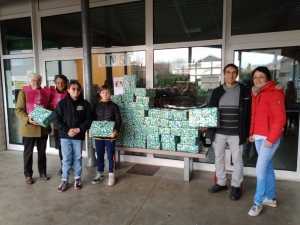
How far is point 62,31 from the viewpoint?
4766 mm

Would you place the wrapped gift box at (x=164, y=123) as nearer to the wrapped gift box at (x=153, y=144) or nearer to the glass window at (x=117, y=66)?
the wrapped gift box at (x=153, y=144)

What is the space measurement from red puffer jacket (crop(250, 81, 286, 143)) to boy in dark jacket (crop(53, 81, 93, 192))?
2.18 meters

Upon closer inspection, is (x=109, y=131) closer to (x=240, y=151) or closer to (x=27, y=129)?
(x=27, y=129)

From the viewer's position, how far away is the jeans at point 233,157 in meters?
2.92

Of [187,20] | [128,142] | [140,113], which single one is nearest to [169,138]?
[140,113]

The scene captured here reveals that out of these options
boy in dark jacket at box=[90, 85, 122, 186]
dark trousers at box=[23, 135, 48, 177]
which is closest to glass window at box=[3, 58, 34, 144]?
dark trousers at box=[23, 135, 48, 177]

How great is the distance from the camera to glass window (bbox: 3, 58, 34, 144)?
5.14 metres

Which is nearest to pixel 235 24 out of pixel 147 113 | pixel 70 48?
pixel 147 113

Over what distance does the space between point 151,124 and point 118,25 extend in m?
2.05

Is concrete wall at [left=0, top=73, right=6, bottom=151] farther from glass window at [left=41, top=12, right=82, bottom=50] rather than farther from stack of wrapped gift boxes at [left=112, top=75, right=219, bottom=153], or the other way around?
stack of wrapped gift boxes at [left=112, top=75, right=219, bottom=153]

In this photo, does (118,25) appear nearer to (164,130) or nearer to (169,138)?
(164,130)

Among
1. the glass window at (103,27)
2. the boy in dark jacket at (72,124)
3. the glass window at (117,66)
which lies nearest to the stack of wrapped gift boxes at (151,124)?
the glass window at (117,66)

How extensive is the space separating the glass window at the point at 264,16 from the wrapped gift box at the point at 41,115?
305cm

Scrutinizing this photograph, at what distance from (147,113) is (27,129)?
5.99 feet
